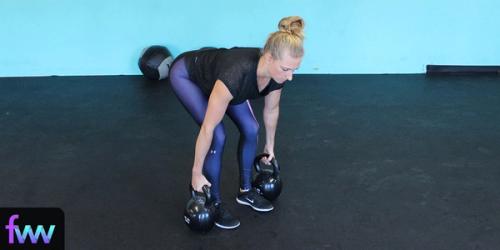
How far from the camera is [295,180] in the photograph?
7.37 feet

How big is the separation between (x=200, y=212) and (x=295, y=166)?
73 centimetres

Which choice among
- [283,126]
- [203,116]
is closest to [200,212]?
[203,116]

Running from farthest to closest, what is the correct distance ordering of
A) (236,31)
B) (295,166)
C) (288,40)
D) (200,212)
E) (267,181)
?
(236,31)
(295,166)
(267,181)
(200,212)
(288,40)

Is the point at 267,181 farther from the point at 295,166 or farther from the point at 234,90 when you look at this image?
the point at 234,90

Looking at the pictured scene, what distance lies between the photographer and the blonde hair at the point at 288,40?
1.50m

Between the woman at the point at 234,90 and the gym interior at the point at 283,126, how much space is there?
0.19 meters

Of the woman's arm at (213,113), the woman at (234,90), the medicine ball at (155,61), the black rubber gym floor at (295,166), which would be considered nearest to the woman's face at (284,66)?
the woman at (234,90)

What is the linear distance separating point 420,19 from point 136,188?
2.59m

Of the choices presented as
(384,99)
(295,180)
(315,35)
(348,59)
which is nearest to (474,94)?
(384,99)

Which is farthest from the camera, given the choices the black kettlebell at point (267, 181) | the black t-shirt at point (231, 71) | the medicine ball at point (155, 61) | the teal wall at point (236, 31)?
the teal wall at point (236, 31)

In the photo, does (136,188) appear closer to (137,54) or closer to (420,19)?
(137,54)

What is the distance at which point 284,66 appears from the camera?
59.9 inches

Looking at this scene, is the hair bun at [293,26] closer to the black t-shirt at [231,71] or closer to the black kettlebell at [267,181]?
the black t-shirt at [231,71]

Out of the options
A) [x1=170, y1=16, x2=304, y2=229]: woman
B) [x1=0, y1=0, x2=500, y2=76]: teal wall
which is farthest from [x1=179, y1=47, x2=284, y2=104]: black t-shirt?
[x1=0, y1=0, x2=500, y2=76]: teal wall
